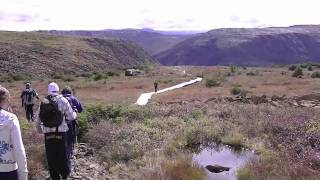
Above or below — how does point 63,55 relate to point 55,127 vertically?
below

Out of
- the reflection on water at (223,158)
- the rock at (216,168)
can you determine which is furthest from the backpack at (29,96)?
the rock at (216,168)

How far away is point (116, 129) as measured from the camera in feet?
50.9

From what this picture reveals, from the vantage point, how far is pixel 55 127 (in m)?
9.64

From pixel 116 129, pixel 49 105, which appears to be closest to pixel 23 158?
pixel 49 105

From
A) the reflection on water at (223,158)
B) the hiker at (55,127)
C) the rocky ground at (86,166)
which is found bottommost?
the reflection on water at (223,158)

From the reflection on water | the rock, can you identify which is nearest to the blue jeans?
the reflection on water

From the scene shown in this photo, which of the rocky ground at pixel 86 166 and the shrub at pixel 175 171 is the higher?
the shrub at pixel 175 171

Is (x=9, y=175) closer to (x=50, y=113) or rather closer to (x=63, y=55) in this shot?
(x=50, y=113)

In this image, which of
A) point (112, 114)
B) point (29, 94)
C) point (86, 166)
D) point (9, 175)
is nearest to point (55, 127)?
point (86, 166)

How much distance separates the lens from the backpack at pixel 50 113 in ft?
30.8

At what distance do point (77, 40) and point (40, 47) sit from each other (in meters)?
27.4

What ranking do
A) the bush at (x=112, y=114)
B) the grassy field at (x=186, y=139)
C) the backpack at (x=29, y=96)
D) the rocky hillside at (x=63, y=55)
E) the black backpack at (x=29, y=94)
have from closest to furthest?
the grassy field at (x=186, y=139), the bush at (x=112, y=114), the backpack at (x=29, y=96), the black backpack at (x=29, y=94), the rocky hillside at (x=63, y=55)

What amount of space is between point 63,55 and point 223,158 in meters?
95.8

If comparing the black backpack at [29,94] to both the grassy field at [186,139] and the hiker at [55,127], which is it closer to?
the grassy field at [186,139]
